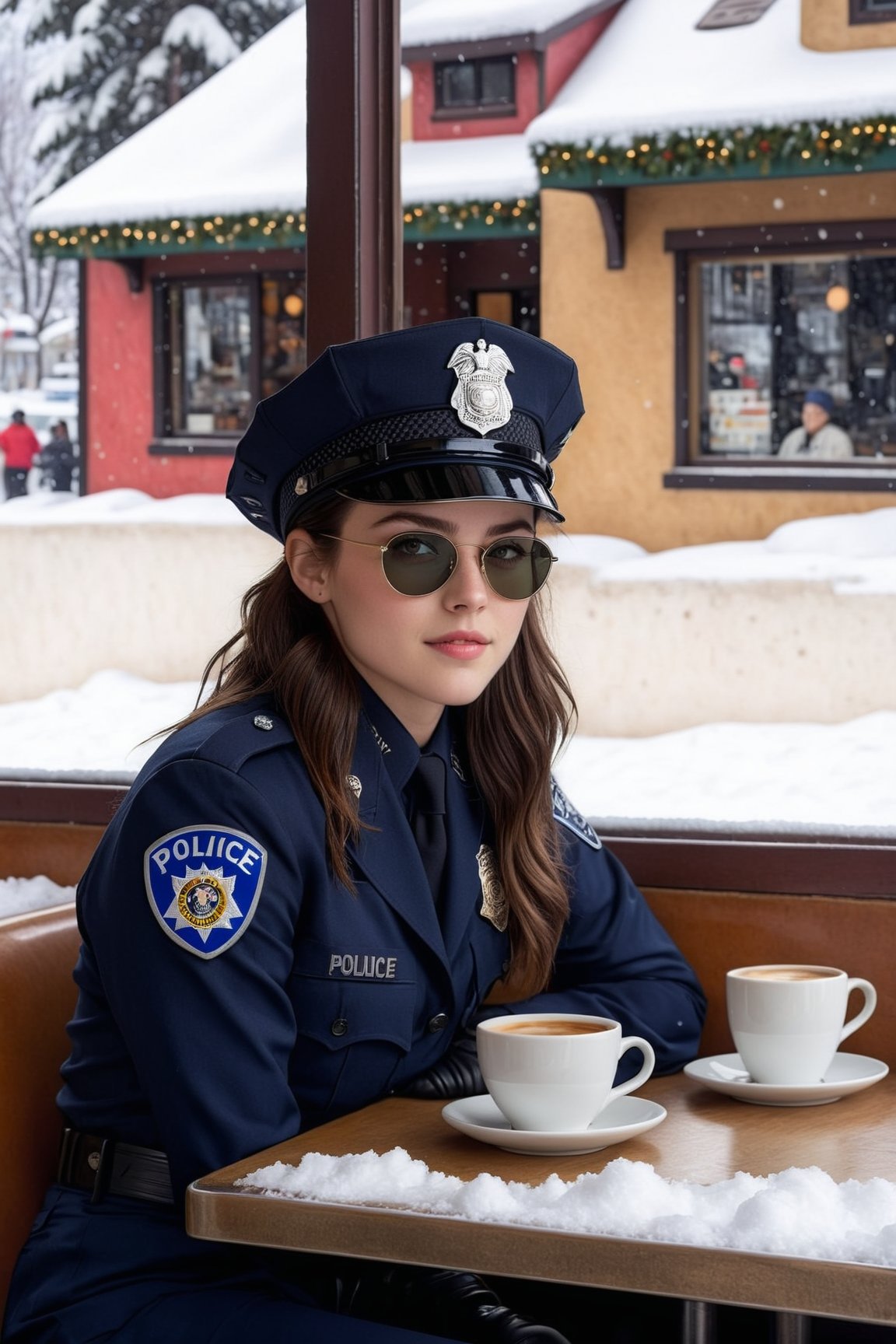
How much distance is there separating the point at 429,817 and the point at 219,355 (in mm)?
1657

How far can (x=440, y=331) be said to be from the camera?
6.20 feet

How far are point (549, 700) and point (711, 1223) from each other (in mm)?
910

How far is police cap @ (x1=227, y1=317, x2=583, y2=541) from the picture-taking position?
184cm

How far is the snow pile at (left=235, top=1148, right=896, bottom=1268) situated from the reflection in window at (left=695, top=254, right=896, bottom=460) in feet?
7.00

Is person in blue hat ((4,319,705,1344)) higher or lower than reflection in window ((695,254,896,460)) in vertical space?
lower

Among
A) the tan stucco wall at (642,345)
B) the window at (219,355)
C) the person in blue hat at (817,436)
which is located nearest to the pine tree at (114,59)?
the window at (219,355)

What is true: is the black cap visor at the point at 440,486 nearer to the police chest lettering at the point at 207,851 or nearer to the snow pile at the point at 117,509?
the police chest lettering at the point at 207,851

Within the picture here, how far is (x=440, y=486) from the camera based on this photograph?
182 cm

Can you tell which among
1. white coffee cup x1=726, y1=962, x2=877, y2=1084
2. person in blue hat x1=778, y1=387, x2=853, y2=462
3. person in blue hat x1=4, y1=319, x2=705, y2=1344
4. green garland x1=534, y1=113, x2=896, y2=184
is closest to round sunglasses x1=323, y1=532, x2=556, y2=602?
person in blue hat x1=4, y1=319, x2=705, y2=1344

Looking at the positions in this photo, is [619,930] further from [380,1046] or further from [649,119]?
[649,119]

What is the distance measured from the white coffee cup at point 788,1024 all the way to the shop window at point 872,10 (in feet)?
5.66

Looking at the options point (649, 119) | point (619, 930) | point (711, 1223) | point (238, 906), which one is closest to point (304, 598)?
point (238, 906)

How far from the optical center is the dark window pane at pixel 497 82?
123 inches

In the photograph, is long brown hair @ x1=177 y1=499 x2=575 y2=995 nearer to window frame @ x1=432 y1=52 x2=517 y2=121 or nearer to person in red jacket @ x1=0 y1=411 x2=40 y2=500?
window frame @ x1=432 y1=52 x2=517 y2=121
